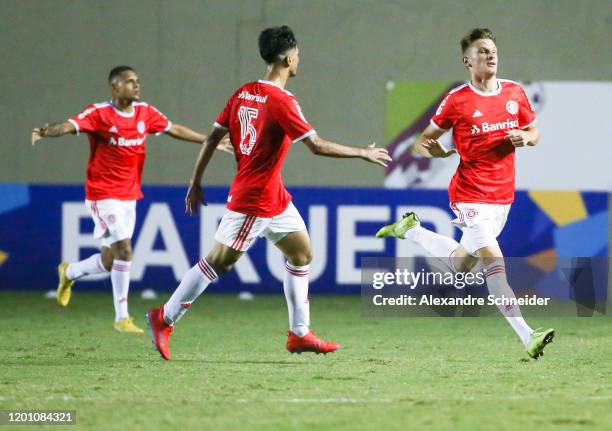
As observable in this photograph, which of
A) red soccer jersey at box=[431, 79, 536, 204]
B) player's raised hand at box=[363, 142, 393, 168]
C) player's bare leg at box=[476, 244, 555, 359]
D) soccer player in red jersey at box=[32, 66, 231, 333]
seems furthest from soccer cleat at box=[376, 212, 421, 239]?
player's raised hand at box=[363, 142, 393, 168]

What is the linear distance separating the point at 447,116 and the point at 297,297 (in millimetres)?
1686

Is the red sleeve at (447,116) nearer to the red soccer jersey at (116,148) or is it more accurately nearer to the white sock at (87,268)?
the red soccer jersey at (116,148)

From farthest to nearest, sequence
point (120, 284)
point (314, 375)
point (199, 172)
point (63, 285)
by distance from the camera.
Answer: point (63, 285), point (120, 284), point (199, 172), point (314, 375)

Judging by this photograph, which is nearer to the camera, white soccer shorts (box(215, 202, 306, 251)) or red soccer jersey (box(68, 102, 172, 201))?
white soccer shorts (box(215, 202, 306, 251))

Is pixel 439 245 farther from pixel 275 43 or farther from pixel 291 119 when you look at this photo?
pixel 275 43

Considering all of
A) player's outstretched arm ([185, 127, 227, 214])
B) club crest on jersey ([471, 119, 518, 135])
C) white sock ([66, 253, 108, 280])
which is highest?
club crest on jersey ([471, 119, 518, 135])

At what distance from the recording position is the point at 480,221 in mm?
7953

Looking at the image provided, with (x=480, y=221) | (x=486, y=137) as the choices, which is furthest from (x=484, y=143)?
(x=480, y=221)

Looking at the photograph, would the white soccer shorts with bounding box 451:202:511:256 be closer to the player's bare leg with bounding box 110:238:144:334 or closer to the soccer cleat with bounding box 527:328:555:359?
the soccer cleat with bounding box 527:328:555:359

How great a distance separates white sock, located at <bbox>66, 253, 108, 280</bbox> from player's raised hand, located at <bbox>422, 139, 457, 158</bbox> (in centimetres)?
344

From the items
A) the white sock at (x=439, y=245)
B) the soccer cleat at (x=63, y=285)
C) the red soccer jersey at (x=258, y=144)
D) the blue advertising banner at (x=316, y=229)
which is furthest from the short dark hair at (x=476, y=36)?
the blue advertising banner at (x=316, y=229)

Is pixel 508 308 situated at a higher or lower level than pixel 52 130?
lower

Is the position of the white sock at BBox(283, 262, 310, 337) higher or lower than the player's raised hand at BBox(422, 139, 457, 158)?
lower

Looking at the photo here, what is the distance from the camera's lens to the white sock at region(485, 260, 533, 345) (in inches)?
299
